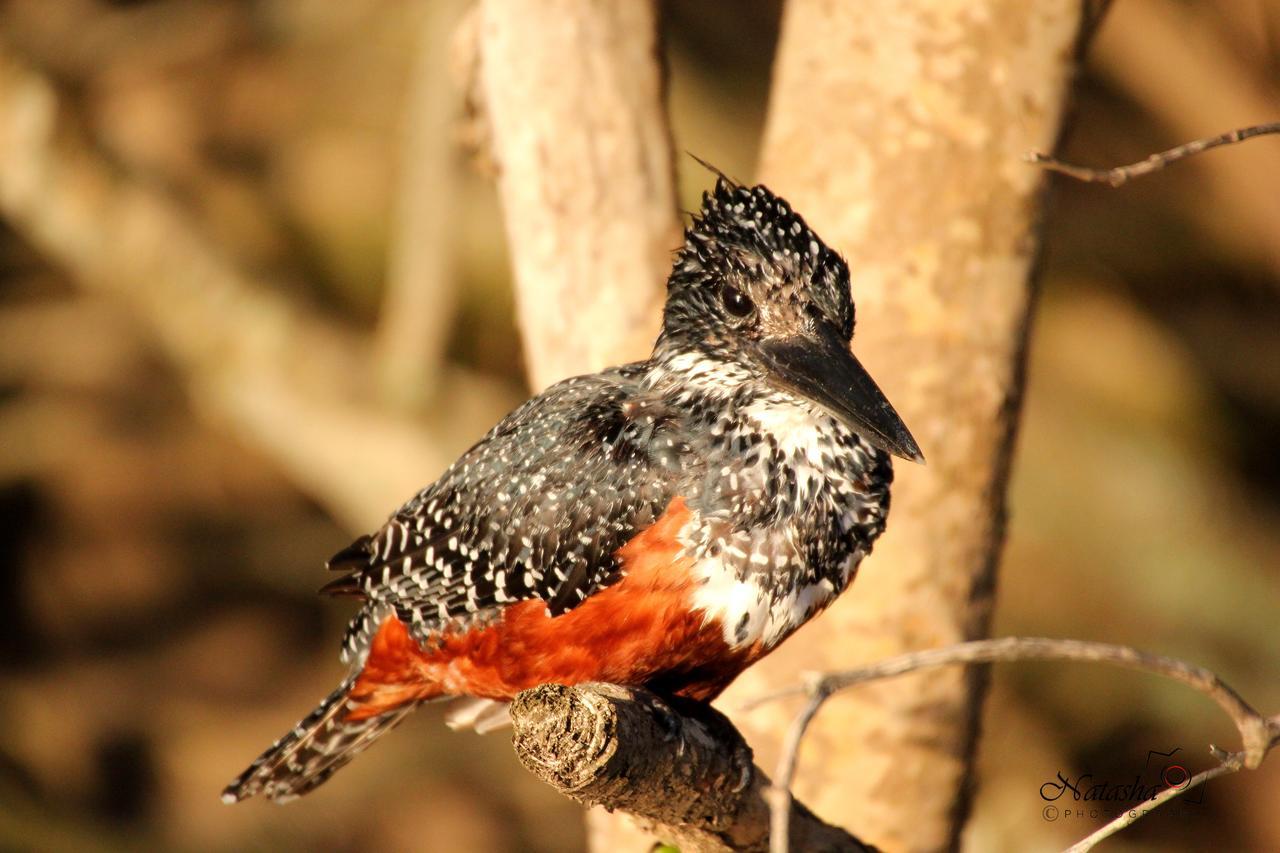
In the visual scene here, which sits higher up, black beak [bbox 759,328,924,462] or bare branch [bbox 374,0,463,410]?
black beak [bbox 759,328,924,462]

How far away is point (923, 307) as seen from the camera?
3.61 meters

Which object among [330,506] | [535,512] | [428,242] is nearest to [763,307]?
[535,512]

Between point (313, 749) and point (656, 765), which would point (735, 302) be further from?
point (313, 749)

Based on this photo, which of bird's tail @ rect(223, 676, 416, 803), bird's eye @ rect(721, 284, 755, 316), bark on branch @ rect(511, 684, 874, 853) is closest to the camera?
bark on branch @ rect(511, 684, 874, 853)

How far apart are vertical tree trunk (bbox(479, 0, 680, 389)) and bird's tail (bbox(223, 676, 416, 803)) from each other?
1072 mm

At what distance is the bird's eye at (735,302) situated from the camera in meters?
2.77

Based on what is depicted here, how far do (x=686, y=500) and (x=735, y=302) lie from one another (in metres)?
0.42

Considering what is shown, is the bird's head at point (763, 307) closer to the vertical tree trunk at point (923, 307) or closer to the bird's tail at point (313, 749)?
the vertical tree trunk at point (923, 307)

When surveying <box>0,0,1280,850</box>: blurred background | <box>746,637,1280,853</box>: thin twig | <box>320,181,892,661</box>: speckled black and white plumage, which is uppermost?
<box>746,637,1280,853</box>: thin twig

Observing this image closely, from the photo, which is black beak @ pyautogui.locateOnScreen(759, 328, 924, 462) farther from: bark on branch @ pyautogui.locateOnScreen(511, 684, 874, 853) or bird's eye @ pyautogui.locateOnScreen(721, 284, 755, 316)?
bark on branch @ pyautogui.locateOnScreen(511, 684, 874, 853)

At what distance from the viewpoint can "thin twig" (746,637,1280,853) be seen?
4.87ft

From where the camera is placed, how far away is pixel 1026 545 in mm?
8000

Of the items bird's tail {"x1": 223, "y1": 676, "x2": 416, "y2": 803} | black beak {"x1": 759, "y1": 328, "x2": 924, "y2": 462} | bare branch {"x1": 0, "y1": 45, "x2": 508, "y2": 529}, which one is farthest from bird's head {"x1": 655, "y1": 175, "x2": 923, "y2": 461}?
bare branch {"x1": 0, "y1": 45, "x2": 508, "y2": 529}

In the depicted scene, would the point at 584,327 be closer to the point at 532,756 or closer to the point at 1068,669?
the point at 532,756
